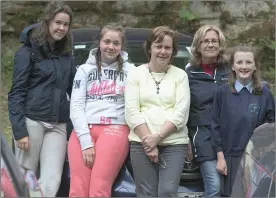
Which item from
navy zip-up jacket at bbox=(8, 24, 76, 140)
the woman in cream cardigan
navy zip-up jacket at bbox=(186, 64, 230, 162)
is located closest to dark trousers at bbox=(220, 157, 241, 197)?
navy zip-up jacket at bbox=(186, 64, 230, 162)

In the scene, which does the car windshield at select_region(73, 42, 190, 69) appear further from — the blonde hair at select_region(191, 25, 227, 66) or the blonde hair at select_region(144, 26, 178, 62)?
the blonde hair at select_region(144, 26, 178, 62)

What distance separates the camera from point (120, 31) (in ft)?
15.5

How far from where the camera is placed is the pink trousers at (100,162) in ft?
14.3

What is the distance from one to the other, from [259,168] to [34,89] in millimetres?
2042

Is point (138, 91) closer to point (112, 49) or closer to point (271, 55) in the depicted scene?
point (112, 49)

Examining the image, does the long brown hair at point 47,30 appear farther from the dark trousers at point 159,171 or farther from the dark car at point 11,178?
the dark car at point 11,178

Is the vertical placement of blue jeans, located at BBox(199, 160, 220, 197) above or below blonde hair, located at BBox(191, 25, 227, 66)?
below

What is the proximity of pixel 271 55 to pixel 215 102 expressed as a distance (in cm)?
752

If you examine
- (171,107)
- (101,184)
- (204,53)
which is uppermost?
(204,53)

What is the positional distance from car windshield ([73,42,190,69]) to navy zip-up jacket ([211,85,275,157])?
1534mm

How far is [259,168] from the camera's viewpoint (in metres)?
3.44

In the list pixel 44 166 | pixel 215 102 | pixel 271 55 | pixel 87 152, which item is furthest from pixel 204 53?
pixel 271 55

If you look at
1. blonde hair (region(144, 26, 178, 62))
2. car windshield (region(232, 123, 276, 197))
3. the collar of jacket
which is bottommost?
car windshield (region(232, 123, 276, 197))

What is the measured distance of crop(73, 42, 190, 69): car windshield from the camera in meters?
6.02
